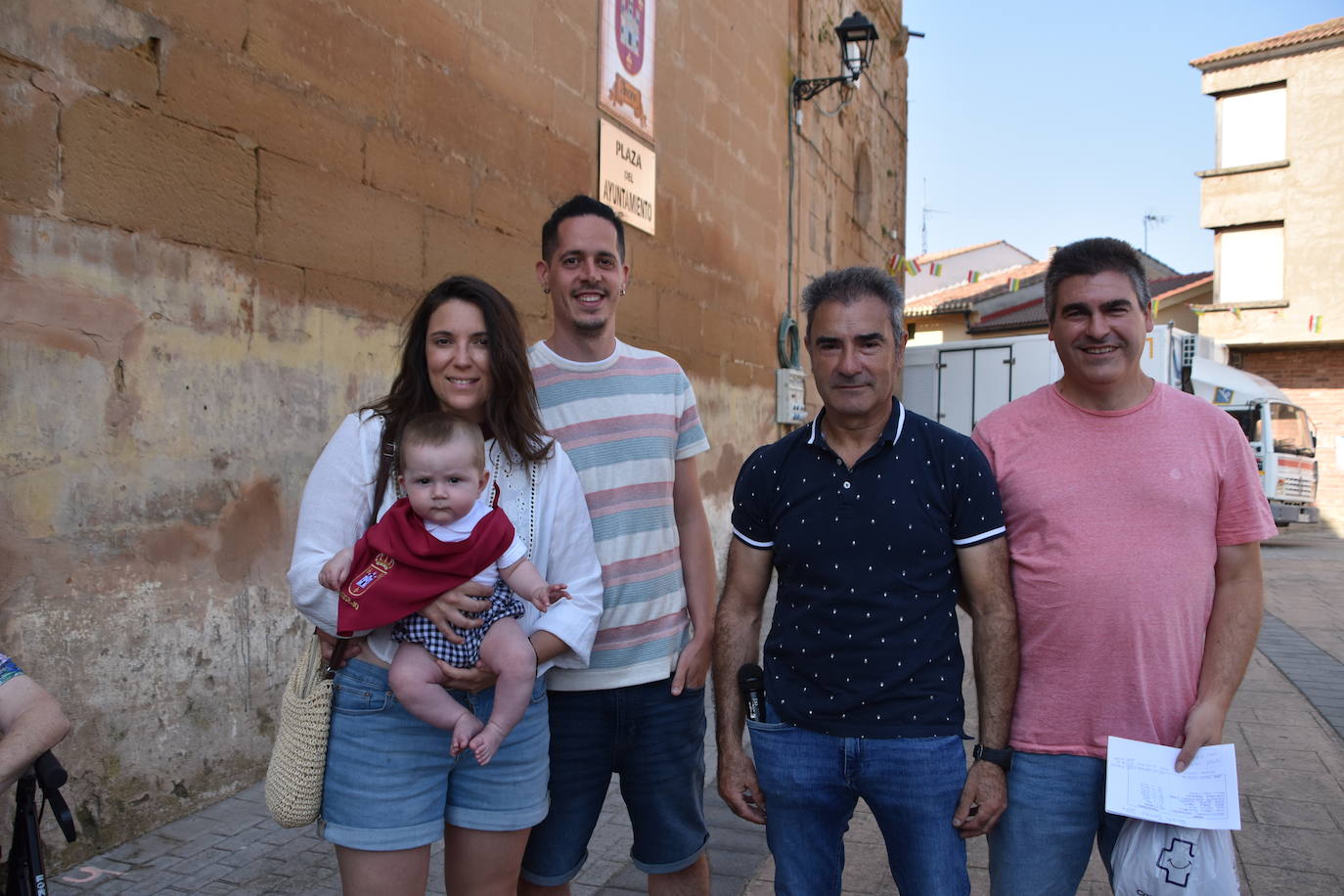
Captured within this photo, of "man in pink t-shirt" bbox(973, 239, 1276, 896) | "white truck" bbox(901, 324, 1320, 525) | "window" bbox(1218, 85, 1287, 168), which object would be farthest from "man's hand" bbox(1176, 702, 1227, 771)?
"window" bbox(1218, 85, 1287, 168)

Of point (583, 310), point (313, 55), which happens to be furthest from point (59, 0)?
point (583, 310)

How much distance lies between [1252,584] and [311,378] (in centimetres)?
374

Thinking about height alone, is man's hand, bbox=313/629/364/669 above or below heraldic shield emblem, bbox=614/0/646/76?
below

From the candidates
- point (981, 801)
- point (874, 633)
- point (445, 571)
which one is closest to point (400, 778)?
point (445, 571)

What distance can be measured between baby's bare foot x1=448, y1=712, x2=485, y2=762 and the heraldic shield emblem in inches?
245

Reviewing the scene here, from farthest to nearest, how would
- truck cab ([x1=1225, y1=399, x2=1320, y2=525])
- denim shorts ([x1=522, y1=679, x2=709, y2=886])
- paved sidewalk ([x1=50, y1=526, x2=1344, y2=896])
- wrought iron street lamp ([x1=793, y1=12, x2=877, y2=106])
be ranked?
1. truck cab ([x1=1225, y1=399, x2=1320, y2=525])
2. wrought iron street lamp ([x1=793, y1=12, x2=877, y2=106])
3. paved sidewalk ([x1=50, y1=526, x2=1344, y2=896])
4. denim shorts ([x1=522, y1=679, x2=709, y2=886])

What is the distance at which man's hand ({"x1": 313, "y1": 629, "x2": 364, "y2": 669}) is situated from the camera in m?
1.99

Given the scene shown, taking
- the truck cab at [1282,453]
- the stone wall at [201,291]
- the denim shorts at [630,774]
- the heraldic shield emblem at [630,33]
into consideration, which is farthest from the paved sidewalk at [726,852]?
the truck cab at [1282,453]

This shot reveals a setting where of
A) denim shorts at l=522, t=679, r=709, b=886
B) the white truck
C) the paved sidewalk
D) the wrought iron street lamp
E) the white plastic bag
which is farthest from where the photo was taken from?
the white truck

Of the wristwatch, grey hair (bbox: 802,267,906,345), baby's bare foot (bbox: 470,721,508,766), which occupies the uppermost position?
grey hair (bbox: 802,267,906,345)

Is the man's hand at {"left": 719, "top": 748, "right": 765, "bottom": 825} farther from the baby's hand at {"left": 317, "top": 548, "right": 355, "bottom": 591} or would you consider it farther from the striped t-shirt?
the baby's hand at {"left": 317, "top": 548, "right": 355, "bottom": 591}

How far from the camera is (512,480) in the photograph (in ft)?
7.20

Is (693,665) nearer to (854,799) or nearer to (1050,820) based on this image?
(854,799)

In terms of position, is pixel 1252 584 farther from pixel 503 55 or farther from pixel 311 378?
pixel 503 55
